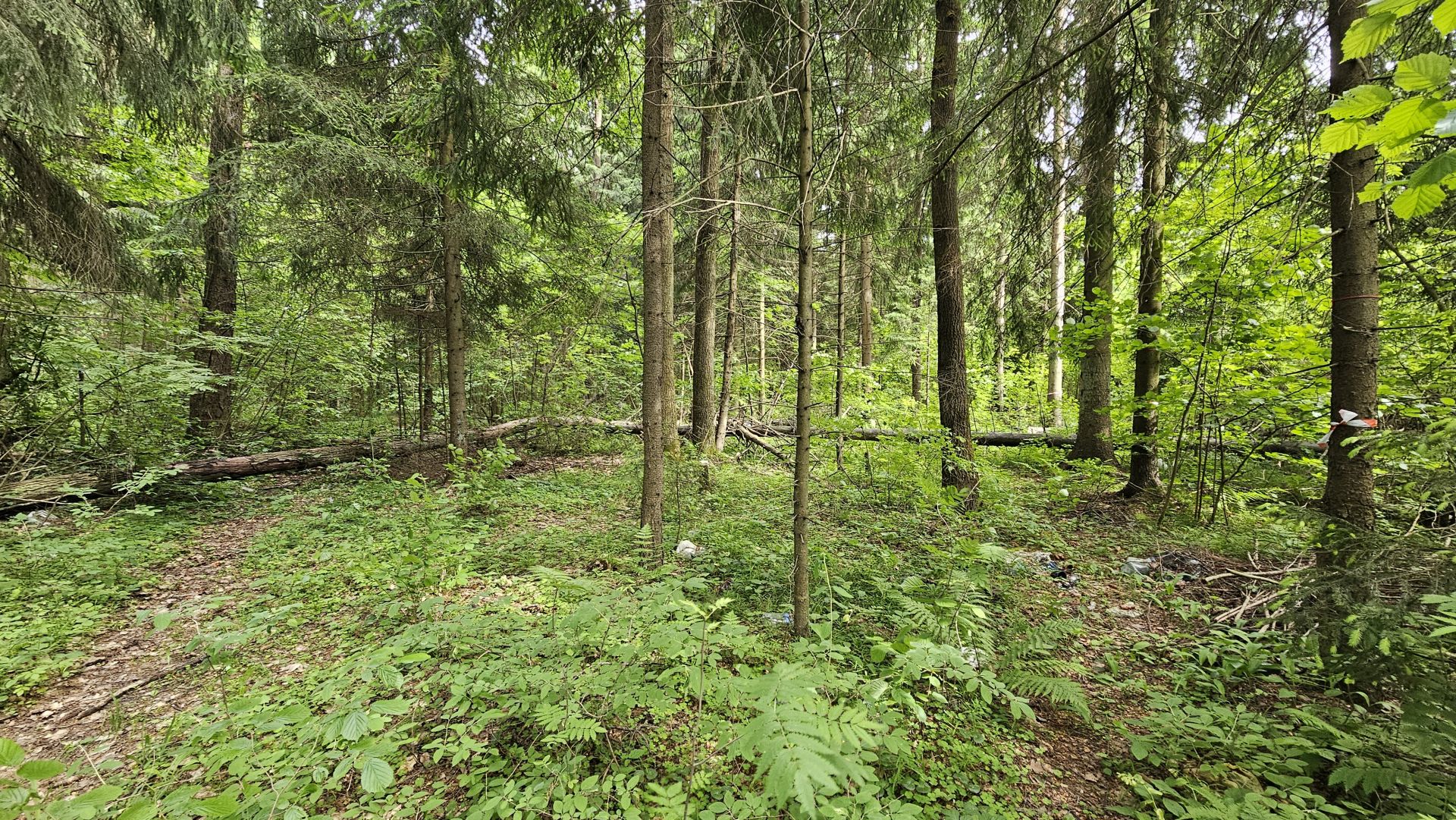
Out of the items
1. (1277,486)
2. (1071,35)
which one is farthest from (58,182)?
(1277,486)

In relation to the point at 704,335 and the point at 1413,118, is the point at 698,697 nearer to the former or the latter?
the point at 1413,118

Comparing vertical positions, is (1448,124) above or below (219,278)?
below

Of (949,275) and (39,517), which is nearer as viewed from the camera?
(39,517)

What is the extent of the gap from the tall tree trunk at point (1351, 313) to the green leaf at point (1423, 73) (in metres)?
2.79

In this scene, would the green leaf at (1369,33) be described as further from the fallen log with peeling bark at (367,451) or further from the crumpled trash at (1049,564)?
the fallen log with peeling bark at (367,451)

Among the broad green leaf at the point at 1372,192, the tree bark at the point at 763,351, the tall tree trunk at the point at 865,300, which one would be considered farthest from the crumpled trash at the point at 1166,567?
the tall tree trunk at the point at 865,300

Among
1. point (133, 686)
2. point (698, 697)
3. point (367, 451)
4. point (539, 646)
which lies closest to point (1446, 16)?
point (698, 697)

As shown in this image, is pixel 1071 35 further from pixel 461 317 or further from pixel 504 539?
pixel 461 317

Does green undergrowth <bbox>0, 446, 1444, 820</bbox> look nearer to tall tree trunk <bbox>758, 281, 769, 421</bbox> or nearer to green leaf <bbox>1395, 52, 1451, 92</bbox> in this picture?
green leaf <bbox>1395, 52, 1451, 92</bbox>

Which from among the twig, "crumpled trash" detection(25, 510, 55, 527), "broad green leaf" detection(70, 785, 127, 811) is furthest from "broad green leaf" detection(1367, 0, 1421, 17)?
"crumpled trash" detection(25, 510, 55, 527)

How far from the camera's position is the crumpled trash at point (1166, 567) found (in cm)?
462

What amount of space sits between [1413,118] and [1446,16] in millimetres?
202

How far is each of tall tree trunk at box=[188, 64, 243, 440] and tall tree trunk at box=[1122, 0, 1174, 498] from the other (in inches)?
A: 472

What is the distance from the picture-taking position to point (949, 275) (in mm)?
5996
